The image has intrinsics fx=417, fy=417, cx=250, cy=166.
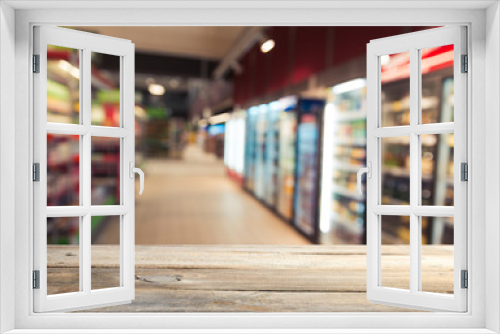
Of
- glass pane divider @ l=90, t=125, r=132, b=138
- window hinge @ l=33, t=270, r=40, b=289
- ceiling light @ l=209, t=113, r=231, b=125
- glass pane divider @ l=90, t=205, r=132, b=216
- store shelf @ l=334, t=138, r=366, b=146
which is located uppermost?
ceiling light @ l=209, t=113, r=231, b=125

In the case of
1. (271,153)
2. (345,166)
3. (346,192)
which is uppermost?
(271,153)

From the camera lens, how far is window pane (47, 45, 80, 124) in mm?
4176

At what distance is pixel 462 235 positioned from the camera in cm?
251

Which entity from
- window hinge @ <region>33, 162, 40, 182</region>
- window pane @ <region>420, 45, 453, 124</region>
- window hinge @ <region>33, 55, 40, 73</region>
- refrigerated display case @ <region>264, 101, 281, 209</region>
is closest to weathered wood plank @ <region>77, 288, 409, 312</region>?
window hinge @ <region>33, 162, 40, 182</region>

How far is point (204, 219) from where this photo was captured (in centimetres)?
782

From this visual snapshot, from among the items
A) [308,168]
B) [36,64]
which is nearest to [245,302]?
[36,64]

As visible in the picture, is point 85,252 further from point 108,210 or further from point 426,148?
point 426,148

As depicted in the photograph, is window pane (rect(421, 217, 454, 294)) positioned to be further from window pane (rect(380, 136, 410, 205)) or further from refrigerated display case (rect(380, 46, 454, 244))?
window pane (rect(380, 136, 410, 205))

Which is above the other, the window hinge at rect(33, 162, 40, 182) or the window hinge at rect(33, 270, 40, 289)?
the window hinge at rect(33, 162, 40, 182)

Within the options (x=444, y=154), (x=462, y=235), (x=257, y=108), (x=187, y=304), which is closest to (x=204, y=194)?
(x=257, y=108)

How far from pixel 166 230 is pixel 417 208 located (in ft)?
16.5

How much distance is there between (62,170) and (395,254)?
3584mm

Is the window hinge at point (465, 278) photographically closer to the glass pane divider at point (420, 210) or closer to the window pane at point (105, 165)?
the glass pane divider at point (420, 210)

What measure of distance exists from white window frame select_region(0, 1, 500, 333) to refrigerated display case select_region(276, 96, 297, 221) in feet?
14.0
